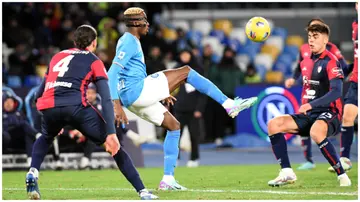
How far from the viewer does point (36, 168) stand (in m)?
8.95

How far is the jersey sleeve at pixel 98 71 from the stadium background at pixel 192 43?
6.01 meters

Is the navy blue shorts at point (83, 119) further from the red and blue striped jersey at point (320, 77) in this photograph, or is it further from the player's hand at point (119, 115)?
the red and blue striped jersey at point (320, 77)

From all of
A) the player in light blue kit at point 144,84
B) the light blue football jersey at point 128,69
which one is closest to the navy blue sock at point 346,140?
the player in light blue kit at point 144,84

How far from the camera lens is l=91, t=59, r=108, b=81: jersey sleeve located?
339 inches

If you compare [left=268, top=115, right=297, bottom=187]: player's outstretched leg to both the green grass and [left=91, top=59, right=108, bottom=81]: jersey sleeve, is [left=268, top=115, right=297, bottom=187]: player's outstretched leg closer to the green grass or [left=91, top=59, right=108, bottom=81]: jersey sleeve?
the green grass

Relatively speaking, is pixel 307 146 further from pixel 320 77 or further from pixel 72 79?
pixel 72 79

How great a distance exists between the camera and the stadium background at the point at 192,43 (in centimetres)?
1736

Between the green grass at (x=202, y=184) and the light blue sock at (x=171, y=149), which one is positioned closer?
the green grass at (x=202, y=184)

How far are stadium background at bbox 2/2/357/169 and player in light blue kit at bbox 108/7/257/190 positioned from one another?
492cm

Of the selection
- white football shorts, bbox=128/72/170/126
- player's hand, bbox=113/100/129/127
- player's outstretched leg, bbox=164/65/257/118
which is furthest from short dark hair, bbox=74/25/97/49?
player's outstretched leg, bbox=164/65/257/118

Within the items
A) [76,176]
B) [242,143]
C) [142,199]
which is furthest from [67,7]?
[142,199]

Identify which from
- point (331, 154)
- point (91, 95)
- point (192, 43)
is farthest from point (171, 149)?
point (192, 43)

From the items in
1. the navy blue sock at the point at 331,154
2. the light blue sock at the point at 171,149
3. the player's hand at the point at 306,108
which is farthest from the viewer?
the navy blue sock at the point at 331,154

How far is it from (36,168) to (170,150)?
175 cm
